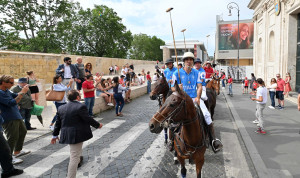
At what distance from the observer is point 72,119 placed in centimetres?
377

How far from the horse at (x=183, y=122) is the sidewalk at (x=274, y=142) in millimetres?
1854

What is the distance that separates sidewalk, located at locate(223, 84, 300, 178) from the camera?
4531 millimetres

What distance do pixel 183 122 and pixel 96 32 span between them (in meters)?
50.0

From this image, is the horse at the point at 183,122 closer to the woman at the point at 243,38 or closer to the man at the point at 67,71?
the man at the point at 67,71

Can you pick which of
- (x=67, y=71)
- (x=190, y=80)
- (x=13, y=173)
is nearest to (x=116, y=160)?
(x=13, y=173)

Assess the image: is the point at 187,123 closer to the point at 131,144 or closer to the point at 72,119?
the point at 72,119

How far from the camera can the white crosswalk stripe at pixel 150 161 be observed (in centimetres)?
439

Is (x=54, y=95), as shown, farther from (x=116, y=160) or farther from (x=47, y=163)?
(x=116, y=160)

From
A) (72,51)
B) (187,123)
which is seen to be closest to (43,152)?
(187,123)

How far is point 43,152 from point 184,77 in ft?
14.5

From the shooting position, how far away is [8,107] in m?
4.74

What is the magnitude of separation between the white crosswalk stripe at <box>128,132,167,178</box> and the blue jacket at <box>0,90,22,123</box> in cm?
319

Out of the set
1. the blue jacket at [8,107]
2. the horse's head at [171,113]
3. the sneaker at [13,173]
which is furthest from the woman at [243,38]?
the sneaker at [13,173]

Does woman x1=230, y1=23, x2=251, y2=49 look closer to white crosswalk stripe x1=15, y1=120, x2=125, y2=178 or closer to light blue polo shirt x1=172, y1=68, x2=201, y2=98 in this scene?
light blue polo shirt x1=172, y1=68, x2=201, y2=98
